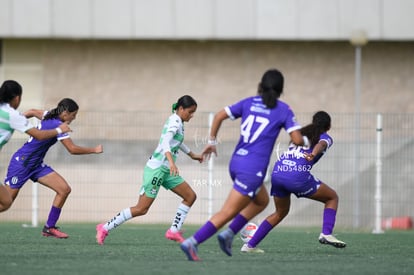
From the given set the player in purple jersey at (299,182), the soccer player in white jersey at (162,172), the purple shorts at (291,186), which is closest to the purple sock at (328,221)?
the player in purple jersey at (299,182)

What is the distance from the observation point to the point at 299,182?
39.2 ft

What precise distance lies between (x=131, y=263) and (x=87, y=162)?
11.7m

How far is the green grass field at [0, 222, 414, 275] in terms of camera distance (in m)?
9.55

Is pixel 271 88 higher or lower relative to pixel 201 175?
higher

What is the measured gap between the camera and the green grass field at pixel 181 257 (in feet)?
31.3

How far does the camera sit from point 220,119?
10.1m

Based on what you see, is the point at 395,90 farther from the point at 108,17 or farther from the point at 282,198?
the point at 282,198

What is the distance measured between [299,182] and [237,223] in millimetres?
1864

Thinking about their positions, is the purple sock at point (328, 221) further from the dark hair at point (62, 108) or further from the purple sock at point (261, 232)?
the dark hair at point (62, 108)

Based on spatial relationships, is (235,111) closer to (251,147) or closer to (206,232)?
(251,147)

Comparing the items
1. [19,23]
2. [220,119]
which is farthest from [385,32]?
[220,119]

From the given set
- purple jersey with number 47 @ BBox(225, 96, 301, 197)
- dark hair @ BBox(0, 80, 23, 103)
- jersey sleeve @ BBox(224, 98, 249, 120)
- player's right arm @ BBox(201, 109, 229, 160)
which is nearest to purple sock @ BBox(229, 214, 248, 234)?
purple jersey with number 47 @ BBox(225, 96, 301, 197)

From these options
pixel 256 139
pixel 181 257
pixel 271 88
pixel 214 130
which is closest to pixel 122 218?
pixel 181 257

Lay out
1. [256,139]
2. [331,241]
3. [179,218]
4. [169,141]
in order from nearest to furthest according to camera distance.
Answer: [256,139]
[331,241]
[169,141]
[179,218]
